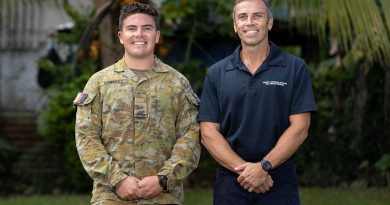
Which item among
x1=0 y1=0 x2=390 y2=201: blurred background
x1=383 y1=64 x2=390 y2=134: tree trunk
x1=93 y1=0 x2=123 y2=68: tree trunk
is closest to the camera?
x1=93 y1=0 x2=123 y2=68: tree trunk

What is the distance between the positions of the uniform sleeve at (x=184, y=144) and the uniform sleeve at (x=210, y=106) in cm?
4

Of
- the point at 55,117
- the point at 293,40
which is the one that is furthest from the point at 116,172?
the point at 293,40

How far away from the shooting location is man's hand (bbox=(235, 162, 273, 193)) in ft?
15.7

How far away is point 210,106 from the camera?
4.96 m

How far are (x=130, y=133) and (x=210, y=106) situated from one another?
46 centimetres

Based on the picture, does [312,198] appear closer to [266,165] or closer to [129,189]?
[266,165]

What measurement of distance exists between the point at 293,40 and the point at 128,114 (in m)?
8.44

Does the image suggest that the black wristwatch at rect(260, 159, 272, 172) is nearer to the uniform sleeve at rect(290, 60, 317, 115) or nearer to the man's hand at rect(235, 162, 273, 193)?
the man's hand at rect(235, 162, 273, 193)

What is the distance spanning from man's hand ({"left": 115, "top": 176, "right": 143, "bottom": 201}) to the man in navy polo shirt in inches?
19.0

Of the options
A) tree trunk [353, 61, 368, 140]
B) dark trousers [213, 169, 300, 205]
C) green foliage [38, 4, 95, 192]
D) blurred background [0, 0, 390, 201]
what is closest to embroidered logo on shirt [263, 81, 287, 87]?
dark trousers [213, 169, 300, 205]

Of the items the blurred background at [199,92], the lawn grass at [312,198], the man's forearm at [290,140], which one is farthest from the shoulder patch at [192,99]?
the blurred background at [199,92]

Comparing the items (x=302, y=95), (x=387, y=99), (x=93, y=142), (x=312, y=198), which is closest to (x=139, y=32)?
(x=93, y=142)

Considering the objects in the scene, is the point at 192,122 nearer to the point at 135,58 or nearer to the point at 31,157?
the point at 135,58

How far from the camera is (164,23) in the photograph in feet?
38.0
